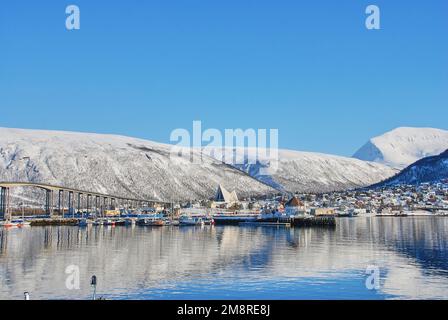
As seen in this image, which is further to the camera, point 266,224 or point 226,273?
point 266,224

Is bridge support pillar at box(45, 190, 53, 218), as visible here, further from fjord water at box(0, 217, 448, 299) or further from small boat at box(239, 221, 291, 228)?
fjord water at box(0, 217, 448, 299)

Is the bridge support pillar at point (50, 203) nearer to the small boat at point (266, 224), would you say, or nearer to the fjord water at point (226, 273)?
the small boat at point (266, 224)

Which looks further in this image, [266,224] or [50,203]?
[50,203]

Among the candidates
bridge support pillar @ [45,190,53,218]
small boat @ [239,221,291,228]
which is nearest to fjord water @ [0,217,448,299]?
small boat @ [239,221,291,228]

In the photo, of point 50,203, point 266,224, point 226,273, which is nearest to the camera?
point 226,273

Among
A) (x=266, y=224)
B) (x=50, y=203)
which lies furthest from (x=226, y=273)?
(x=50, y=203)

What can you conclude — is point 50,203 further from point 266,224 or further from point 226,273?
point 226,273

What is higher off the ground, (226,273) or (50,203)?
(50,203)

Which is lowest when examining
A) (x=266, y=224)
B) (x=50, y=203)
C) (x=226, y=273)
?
(x=226, y=273)

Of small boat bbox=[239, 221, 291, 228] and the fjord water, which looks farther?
small boat bbox=[239, 221, 291, 228]

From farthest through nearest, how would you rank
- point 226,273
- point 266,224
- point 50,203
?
point 50,203
point 266,224
point 226,273

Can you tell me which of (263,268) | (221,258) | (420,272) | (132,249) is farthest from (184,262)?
(420,272)

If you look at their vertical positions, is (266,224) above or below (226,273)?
above
